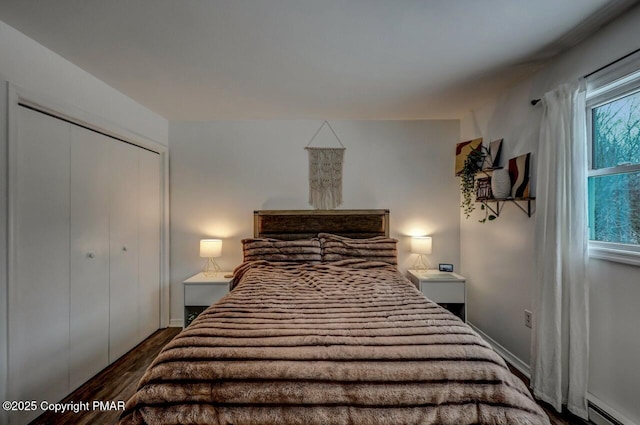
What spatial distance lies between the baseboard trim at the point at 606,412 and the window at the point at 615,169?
2.82 feet

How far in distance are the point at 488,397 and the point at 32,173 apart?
9.05 ft

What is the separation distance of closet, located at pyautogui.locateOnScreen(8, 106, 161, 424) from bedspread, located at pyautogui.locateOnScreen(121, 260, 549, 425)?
1.23 metres

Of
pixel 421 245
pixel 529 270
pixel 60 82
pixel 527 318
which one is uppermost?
pixel 60 82

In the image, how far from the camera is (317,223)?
3170 millimetres

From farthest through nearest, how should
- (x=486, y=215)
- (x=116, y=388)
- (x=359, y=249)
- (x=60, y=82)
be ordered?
(x=359, y=249)
(x=486, y=215)
(x=116, y=388)
(x=60, y=82)

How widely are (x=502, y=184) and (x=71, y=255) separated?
11.1ft

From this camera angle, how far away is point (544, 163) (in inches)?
73.6

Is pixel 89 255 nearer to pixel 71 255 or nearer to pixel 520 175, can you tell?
pixel 71 255

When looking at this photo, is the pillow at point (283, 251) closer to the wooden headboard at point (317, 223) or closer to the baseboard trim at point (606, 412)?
the wooden headboard at point (317, 223)

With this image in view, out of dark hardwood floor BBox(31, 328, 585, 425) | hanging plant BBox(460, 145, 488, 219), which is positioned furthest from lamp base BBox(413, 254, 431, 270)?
dark hardwood floor BBox(31, 328, 585, 425)

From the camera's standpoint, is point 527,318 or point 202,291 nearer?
point 527,318

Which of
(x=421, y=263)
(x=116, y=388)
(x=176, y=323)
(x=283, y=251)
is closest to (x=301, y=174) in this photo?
(x=283, y=251)

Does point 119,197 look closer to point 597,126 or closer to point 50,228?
point 50,228

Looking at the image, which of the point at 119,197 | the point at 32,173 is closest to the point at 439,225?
the point at 119,197
